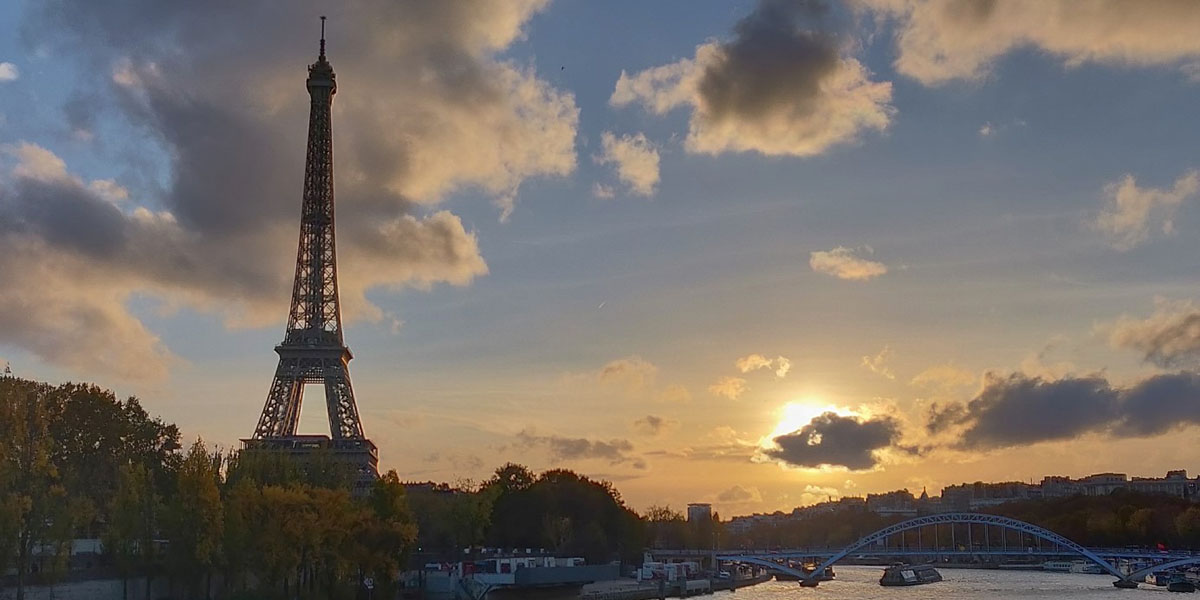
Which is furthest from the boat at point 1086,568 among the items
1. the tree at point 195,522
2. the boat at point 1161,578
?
the tree at point 195,522

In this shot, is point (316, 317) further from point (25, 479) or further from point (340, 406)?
point (25, 479)

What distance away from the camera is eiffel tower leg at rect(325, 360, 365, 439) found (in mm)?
76625

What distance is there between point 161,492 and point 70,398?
19.5 feet

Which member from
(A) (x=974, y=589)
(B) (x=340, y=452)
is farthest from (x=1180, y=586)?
(B) (x=340, y=452)

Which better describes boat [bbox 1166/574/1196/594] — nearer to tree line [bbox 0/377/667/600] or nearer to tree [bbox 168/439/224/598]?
tree line [bbox 0/377/667/600]

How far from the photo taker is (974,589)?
3319 inches

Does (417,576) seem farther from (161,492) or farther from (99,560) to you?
(99,560)

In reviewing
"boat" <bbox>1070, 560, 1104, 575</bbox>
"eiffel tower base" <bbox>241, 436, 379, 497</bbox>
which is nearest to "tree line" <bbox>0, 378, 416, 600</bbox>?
"eiffel tower base" <bbox>241, 436, 379, 497</bbox>

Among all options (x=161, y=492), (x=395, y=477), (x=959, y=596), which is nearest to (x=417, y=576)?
(x=395, y=477)

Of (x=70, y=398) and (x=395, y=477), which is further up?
(x=70, y=398)

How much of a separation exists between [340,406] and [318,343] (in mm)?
4248

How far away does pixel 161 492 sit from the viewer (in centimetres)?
5450

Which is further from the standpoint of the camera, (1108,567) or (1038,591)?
(1108,567)

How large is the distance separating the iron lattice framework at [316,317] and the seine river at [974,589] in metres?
29.4
